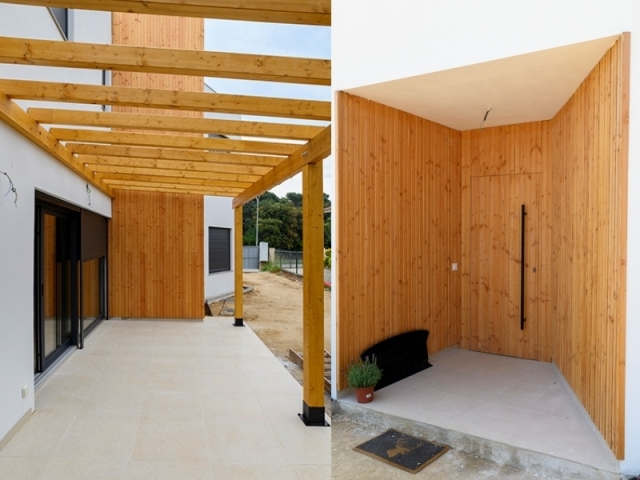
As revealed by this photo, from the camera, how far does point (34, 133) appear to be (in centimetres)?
484

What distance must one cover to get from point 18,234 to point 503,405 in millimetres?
4483

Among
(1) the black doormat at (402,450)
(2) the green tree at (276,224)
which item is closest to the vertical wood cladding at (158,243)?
(1) the black doormat at (402,450)

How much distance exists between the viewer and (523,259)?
243 inches

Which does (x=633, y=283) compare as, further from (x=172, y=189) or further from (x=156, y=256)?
(x=156, y=256)

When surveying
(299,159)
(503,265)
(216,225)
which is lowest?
(503,265)

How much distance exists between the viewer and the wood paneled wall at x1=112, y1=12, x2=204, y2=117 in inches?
409

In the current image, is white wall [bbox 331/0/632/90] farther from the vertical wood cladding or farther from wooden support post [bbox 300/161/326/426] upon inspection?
the vertical wood cladding

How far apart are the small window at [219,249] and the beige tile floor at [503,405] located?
9.34 meters

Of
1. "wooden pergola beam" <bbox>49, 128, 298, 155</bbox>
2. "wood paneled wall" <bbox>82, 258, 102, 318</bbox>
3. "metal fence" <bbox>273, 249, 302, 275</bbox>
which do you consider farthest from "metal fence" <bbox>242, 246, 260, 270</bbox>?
"wooden pergola beam" <bbox>49, 128, 298, 155</bbox>

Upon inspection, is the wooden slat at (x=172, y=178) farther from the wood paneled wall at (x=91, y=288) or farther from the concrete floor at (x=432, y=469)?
the concrete floor at (x=432, y=469)

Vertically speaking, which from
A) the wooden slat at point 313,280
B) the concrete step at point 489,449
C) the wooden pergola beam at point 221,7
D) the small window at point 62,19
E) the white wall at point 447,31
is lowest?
the concrete step at point 489,449

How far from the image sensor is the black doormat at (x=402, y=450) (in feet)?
12.5

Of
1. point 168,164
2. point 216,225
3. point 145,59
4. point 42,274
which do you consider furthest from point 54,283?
point 216,225

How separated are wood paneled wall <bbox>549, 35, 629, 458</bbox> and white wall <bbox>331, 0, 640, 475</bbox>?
0.20 feet
